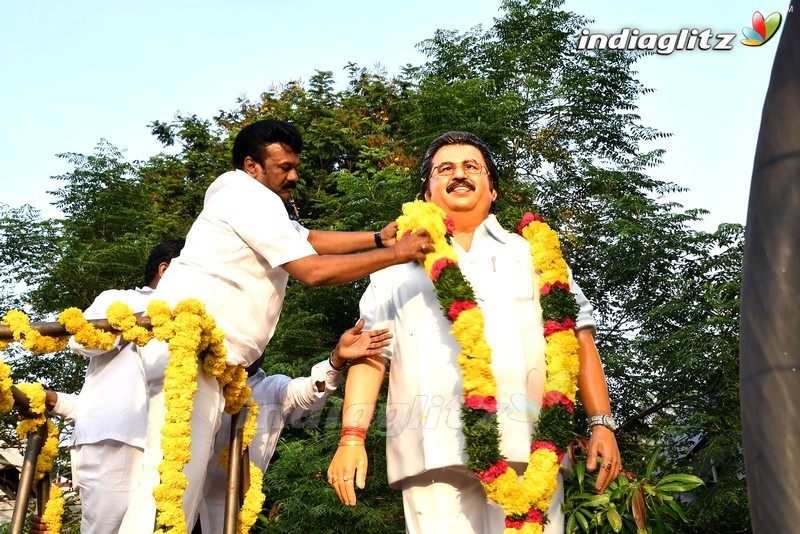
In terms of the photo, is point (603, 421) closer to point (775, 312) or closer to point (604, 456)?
point (604, 456)

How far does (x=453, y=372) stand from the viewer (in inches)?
151

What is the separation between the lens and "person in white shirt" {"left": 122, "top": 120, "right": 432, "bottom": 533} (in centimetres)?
371

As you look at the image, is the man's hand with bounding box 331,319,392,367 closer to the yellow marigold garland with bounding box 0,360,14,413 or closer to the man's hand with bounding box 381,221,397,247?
the man's hand with bounding box 381,221,397,247

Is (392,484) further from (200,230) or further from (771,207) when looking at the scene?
(771,207)

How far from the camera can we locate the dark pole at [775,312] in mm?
664

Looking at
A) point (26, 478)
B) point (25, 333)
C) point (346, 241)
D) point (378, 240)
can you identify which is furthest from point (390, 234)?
point (26, 478)

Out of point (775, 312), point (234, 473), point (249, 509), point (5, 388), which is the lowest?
point (775, 312)

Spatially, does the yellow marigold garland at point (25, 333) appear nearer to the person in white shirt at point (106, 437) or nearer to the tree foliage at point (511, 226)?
the person in white shirt at point (106, 437)

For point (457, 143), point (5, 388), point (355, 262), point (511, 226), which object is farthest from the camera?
point (511, 226)

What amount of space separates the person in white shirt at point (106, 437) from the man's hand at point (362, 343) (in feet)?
4.30

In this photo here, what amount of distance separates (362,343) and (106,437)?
5.63 ft

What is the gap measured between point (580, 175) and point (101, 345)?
30.4 ft

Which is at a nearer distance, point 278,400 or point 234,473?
point 234,473

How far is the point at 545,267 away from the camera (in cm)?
402
